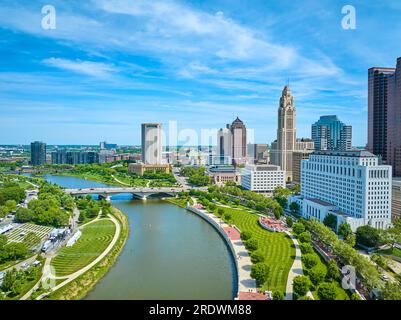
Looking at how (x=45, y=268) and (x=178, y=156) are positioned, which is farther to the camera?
(x=178, y=156)

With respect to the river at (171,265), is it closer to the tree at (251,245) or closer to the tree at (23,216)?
the tree at (251,245)

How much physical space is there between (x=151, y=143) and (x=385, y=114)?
18570 mm

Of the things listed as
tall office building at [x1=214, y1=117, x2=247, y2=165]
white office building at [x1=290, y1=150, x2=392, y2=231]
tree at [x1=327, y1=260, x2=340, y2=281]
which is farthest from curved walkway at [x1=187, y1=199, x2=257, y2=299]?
tall office building at [x1=214, y1=117, x2=247, y2=165]

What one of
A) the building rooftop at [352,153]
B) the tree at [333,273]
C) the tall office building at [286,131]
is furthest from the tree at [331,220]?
the tall office building at [286,131]

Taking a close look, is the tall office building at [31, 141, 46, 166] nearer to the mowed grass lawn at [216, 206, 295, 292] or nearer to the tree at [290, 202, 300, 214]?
the mowed grass lawn at [216, 206, 295, 292]

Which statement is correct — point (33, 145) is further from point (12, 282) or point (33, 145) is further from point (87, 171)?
point (12, 282)

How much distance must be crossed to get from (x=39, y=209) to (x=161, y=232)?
3.83 m

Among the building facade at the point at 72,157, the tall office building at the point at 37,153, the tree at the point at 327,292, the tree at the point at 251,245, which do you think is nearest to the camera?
the tree at the point at 327,292

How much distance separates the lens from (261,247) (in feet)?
27.0

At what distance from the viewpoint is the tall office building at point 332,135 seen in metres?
28.0

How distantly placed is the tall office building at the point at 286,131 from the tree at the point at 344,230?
12.0 metres

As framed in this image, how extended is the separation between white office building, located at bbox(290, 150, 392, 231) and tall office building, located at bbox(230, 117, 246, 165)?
20849 mm
